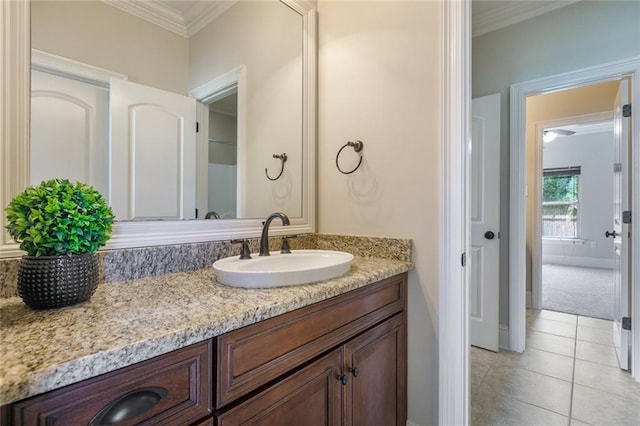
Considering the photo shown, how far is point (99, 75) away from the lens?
1.04 m

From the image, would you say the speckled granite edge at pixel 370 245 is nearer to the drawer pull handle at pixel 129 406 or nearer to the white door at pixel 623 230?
the drawer pull handle at pixel 129 406

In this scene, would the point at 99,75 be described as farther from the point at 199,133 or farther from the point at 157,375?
the point at 157,375

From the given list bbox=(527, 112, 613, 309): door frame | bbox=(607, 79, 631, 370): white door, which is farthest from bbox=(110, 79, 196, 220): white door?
bbox=(527, 112, 613, 309): door frame

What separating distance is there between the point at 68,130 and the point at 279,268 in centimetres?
86

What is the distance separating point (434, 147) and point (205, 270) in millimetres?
1068

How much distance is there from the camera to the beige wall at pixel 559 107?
3232 mm

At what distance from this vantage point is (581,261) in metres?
5.75

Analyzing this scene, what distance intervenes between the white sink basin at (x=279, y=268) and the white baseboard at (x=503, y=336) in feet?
6.18

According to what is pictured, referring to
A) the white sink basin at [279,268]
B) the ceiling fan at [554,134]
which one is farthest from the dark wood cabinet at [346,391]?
the ceiling fan at [554,134]

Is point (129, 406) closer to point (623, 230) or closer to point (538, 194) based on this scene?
point (623, 230)

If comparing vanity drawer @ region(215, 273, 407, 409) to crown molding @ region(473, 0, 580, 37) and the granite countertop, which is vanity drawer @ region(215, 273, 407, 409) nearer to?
the granite countertop

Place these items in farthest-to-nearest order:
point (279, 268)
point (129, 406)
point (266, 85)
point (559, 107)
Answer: point (559, 107), point (266, 85), point (279, 268), point (129, 406)

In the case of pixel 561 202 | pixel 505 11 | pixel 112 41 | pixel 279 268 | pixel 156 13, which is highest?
pixel 505 11

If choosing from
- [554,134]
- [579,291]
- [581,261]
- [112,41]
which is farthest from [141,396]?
[581,261]
